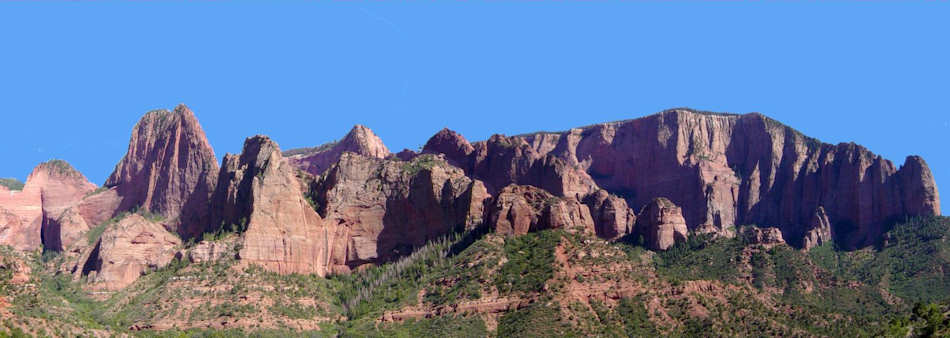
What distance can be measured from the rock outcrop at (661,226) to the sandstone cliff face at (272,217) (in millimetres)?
42516

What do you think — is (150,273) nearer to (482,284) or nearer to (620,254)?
(482,284)

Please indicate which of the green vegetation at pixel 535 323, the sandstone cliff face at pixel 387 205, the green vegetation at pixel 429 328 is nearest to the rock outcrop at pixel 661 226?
the sandstone cliff face at pixel 387 205

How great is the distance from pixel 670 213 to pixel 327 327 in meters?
55.6

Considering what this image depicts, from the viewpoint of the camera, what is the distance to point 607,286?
150 m

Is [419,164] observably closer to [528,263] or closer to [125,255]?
[528,263]

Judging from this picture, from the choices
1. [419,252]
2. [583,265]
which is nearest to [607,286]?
[583,265]

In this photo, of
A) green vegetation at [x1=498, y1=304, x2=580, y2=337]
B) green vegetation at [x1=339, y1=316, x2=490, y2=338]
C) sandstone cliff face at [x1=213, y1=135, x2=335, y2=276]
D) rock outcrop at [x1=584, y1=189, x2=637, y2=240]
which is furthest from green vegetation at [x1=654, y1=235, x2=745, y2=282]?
sandstone cliff face at [x1=213, y1=135, x2=335, y2=276]

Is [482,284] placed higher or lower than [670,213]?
lower

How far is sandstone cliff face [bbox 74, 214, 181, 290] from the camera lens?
170 meters

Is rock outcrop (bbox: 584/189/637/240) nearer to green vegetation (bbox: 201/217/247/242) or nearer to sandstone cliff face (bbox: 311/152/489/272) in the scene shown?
sandstone cliff face (bbox: 311/152/489/272)

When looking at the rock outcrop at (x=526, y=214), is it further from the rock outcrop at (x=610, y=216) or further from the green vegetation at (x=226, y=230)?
the green vegetation at (x=226, y=230)

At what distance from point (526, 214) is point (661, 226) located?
87.1ft

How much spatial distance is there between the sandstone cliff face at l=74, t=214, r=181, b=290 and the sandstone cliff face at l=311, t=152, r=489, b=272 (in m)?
21.6

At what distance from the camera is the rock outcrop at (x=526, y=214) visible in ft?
546
